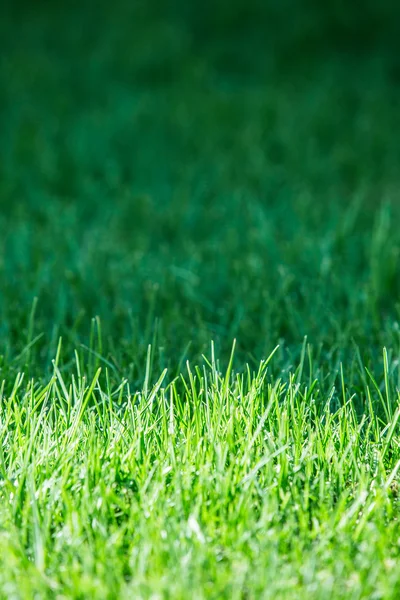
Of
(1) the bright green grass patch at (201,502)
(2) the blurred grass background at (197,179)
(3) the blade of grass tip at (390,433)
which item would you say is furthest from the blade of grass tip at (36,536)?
(3) the blade of grass tip at (390,433)

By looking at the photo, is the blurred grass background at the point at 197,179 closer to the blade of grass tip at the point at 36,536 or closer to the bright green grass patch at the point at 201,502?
the bright green grass patch at the point at 201,502

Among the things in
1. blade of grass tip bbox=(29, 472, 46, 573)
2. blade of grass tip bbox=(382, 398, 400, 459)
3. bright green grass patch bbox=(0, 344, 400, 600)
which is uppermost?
blade of grass tip bbox=(382, 398, 400, 459)

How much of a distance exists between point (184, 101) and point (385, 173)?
1.42m

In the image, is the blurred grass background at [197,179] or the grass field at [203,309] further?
the blurred grass background at [197,179]

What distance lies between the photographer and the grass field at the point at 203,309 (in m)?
1.19

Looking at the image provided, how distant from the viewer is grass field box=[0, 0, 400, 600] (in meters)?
1.19

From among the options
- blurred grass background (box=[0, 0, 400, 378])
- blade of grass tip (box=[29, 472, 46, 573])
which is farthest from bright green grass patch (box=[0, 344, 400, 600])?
blurred grass background (box=[0, 0, 400, 378])

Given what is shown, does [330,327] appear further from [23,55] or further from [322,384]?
[23,55]

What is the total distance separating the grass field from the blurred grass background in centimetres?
1

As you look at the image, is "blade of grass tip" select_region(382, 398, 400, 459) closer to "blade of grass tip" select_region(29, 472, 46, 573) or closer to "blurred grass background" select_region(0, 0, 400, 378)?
"blurred grass background" select_region(0, 0, 400, 378)

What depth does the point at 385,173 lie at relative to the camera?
3439 millimetres

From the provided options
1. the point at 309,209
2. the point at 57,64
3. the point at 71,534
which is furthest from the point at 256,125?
the point at 71,534

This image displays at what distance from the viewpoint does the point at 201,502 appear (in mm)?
1256

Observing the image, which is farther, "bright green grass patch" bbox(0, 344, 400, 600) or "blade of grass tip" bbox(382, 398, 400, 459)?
"blade of grass tip" bbox(382, 398, 400, 459)
